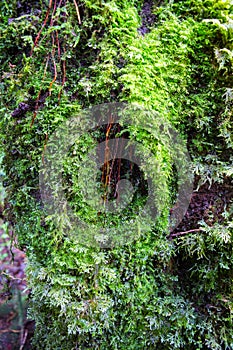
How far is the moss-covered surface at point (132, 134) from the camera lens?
4.23 feet

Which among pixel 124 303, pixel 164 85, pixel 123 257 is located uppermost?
pixel 164 85

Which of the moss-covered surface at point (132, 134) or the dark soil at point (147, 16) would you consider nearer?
the moss-covered surface at point (132, 134)

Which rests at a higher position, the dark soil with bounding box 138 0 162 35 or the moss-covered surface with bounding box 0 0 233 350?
the dark soil with bounding box 138 0 162 35

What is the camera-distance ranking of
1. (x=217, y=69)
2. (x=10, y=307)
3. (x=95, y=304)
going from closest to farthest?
1. (x=95, y=304)
2. (x=217, y=69)
3. (x=10, y=307)

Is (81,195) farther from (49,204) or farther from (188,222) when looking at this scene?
(188,222)

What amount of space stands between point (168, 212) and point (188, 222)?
11cm

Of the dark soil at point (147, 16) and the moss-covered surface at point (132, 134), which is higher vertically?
the dark soil at point (147, 16)

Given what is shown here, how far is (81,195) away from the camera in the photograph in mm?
1316

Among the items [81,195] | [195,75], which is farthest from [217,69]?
[81,195]

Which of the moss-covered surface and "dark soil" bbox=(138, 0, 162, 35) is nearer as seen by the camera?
the moss-covered surface

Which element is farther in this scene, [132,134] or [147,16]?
[147,16]

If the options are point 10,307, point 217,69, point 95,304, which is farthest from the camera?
point 10,307

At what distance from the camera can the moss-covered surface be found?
129cm

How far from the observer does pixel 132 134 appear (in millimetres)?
1282
